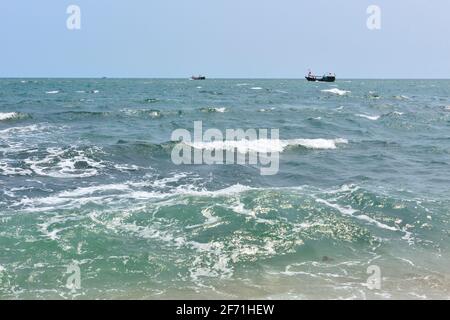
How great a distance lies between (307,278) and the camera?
31.7 ft

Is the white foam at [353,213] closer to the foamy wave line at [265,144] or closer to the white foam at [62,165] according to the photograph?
the white foam at [62,165]

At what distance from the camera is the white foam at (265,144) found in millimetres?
25672

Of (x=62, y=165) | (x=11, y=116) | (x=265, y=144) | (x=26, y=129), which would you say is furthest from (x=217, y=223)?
(x=11, y=116)

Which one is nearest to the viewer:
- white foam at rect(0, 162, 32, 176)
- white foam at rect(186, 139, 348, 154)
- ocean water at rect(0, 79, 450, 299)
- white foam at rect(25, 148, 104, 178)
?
ocean water at rect(0, 79, 450, 299)

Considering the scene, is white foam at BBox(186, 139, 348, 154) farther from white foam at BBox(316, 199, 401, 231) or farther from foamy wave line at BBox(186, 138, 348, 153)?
white foam at BBox(316, 199, 401, 231)

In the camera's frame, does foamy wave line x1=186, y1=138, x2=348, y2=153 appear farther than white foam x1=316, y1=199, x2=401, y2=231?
Yes

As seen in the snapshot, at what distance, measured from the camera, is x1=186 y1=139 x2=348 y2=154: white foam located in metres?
25.7

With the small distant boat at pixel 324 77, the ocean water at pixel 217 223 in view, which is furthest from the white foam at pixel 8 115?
the small distant boat at pixel 324 77

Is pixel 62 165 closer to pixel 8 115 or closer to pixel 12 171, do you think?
pixel 12 171

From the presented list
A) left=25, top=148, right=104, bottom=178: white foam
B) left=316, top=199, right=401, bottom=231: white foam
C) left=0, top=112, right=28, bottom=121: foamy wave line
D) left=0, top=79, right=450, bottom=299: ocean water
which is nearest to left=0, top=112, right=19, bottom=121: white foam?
left=0, top=112, right=28, bottom=121: foamy wave line

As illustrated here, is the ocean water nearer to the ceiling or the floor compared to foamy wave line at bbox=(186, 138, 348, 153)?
nearer to the floor

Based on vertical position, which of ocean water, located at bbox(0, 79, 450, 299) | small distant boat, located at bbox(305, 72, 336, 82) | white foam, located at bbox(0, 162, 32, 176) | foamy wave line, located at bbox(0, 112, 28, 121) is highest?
small distant boat, located at bbox(305, 72, 336, 82)

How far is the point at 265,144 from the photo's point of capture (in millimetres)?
26984
